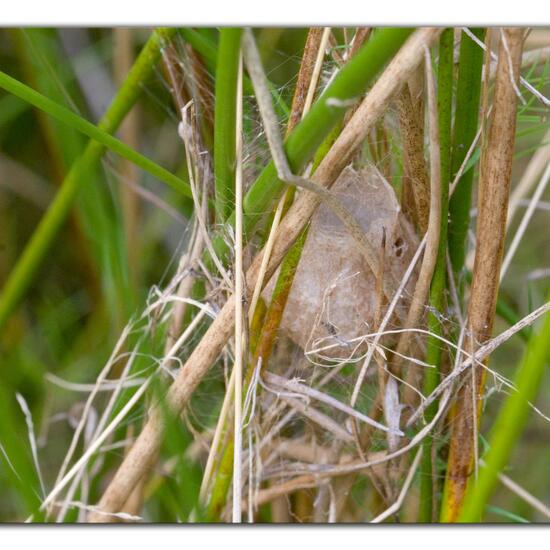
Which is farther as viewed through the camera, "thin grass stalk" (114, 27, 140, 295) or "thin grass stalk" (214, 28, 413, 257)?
"thin grass stalk" (114, 27, 140, 295)

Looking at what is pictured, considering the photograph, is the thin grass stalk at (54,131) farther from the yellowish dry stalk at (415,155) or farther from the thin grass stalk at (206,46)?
the yellowish dry stalk at (415,155)

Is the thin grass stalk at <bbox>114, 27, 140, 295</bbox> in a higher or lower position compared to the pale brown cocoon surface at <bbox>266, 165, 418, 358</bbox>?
higher

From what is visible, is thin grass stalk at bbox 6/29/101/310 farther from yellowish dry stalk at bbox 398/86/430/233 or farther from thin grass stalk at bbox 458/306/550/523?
thin grass stalk at bbox 458/306/550/523

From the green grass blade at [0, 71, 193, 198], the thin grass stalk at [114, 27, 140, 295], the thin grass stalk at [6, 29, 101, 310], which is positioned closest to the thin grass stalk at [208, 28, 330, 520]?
the green grass blade at [0, 71, 193, 198]

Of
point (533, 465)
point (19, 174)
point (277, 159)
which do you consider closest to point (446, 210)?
point (277, 159)

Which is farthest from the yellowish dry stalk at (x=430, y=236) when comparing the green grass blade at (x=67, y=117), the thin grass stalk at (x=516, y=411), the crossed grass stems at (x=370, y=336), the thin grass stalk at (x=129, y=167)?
the thin grass stalk at (x=129, y=167)
